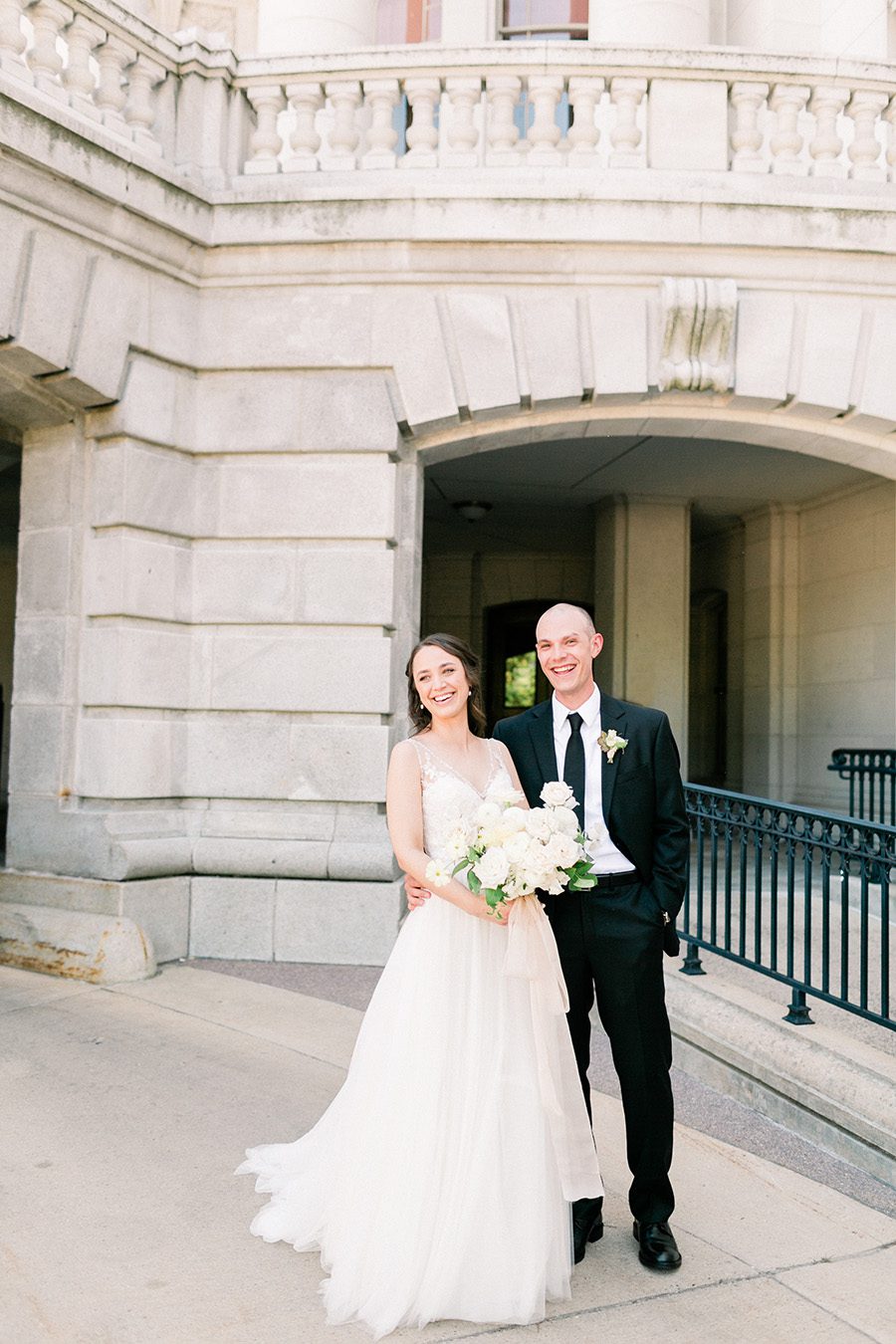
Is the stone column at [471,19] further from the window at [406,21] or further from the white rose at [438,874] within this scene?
the white rose at [438,874]

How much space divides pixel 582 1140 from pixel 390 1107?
60cm

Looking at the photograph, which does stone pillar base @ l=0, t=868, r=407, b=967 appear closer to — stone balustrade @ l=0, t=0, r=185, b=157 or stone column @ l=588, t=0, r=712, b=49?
stone balustrade @ l=0, t=0, r=185, b=157

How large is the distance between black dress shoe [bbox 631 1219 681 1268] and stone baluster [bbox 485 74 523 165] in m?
6.77

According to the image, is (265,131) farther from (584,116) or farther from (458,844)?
(458,844)

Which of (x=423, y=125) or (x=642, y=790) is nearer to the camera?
(x=642, y=790)

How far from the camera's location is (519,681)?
20.9 m

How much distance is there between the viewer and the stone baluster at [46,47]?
6480 mm

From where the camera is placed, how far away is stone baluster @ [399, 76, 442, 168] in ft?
24.2

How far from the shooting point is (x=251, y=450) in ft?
24.2

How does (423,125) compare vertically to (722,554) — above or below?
above

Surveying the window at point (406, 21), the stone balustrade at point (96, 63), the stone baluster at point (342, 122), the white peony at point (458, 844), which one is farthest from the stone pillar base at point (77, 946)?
the window at point (406, 21)

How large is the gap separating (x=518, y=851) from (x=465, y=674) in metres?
0.75

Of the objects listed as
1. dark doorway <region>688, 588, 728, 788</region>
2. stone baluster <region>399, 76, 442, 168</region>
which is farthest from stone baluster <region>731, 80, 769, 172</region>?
dark doorway <region>688, 588, 728, 788</region>

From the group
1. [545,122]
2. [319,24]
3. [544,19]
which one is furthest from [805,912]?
[544,19]
